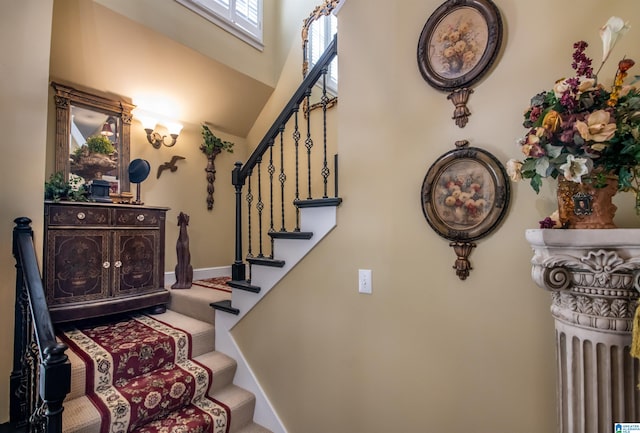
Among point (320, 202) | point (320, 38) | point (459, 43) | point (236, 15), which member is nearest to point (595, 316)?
point (459, 43)

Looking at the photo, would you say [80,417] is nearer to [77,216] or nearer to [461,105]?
[77,216]

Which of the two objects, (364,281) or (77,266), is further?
(77,266)

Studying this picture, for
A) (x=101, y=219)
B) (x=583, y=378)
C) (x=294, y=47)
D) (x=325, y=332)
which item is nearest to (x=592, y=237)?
(x=583, y=378)

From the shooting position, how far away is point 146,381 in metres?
1.90

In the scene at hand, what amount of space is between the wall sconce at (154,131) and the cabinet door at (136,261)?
3.81 feet

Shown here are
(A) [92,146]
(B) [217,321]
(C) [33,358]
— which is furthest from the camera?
(A) [92,146]

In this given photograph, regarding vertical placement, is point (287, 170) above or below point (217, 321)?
above

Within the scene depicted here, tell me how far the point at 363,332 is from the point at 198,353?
1.45 meters

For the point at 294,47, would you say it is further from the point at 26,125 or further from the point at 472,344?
the point at 472,344

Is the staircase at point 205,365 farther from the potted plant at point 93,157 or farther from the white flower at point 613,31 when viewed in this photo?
the white flower at point 613,31

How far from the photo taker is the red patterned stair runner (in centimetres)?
173

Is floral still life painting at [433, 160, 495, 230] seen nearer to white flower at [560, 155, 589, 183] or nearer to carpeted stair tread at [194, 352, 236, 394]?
white flower at [560, 155, 589, 183]

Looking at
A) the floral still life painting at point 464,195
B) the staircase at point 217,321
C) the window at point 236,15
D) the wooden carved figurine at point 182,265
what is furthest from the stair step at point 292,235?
the window at point 236,15

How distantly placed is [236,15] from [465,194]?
11.0ft
